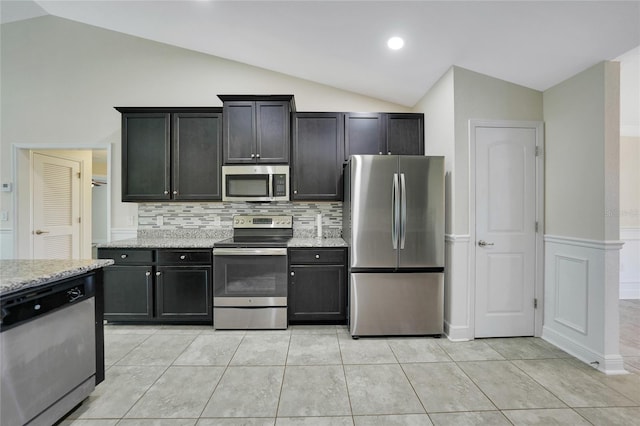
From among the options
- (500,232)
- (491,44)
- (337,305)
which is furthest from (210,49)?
(500,232)

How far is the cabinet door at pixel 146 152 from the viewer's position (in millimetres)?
3324

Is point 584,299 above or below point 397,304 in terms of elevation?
above

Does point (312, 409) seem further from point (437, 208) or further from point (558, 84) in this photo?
point (558, 84)

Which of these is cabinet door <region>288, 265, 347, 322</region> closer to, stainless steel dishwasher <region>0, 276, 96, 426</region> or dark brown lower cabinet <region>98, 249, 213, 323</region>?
dark brown lower cabinet <region>98, 249, 213, 323</region>

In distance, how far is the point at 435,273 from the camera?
9.21 ft

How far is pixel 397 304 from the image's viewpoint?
9.26 feet

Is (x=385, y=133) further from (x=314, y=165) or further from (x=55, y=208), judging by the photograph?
(x=55, y=208)

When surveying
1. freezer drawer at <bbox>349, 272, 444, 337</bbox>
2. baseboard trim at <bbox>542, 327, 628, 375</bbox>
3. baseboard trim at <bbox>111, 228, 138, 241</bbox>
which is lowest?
baseboard trim at <bbox>542, 327, 628, 375</bbox>

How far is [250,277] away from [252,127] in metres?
1.66

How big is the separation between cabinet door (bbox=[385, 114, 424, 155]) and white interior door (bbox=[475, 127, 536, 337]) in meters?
0.76

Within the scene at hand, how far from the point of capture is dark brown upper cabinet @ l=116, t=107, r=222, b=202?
3326 millimetres

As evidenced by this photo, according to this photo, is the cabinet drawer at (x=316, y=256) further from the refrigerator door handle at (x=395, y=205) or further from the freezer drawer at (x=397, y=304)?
the refrigerator door handle at (x=395, y=205)

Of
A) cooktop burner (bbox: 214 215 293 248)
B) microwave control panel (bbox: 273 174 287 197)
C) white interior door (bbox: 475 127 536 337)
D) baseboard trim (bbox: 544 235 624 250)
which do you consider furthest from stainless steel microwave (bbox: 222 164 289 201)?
baseboard trim (bbox: 544 235 624 250)

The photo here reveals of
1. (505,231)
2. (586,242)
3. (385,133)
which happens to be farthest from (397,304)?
(385,133)
